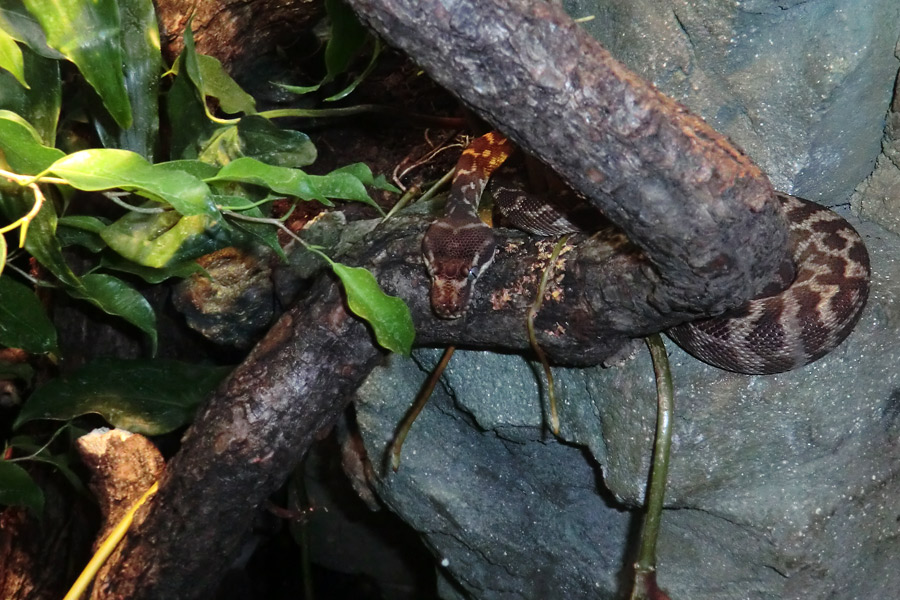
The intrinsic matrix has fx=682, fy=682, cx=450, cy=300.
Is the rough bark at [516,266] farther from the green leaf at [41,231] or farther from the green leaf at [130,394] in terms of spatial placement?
the green leaf at [41,231]

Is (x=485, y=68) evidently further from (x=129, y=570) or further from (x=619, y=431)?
(x=129, y=570)

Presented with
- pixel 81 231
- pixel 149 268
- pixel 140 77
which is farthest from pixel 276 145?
pixel 81 231

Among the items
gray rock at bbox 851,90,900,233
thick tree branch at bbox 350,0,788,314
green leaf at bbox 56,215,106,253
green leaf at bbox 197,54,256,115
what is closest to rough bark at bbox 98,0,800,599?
thick tree branch at bbox 350,0,788,314

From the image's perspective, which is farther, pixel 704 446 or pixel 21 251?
pixel 21 251

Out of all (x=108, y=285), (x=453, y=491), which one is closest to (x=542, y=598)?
(x=453, y=491)

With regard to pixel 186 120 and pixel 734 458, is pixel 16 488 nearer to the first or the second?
pixel 186 120

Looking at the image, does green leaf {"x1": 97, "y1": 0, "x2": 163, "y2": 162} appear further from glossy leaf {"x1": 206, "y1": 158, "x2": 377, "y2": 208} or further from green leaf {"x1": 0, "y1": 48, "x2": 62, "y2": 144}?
glossy leaf {"x1": 206, "y1": 158, "x2": 377, "y2": 208}
